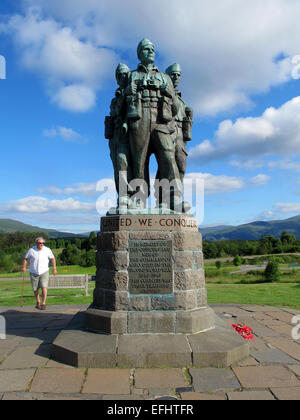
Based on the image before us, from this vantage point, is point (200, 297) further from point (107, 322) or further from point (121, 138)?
point (121, 138)

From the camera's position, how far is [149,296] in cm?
453

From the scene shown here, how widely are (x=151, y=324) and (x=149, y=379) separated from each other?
970mm

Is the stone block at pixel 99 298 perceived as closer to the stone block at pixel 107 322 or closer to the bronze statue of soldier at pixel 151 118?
the stone block at pixel 107 322

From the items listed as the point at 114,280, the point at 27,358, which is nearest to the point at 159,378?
the point at 114,280

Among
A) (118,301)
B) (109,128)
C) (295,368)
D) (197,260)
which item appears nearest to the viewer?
(295,368)

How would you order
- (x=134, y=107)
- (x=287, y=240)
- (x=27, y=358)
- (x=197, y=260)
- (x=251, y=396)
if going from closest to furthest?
(x=251, y=396), (x=27, y=358), (x=197, y=260), (x=134, y=107), (x=287, y=240)

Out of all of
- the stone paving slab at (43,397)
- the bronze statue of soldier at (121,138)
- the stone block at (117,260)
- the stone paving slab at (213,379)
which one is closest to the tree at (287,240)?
the bronze statue of soldier at (121,138)

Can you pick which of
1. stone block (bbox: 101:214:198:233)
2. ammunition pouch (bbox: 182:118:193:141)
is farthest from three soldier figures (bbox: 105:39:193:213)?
stone block (bbox: 101:214:198:233)

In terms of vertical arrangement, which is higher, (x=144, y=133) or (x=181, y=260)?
(x=144, y=133)

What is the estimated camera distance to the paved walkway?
3.10m

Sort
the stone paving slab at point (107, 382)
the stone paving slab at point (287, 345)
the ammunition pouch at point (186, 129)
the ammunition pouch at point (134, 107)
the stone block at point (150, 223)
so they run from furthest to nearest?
the ammunition pouch at point (186, 129) → the ammunition pouch at point (134, 107) → the stone block at point (150, 223) → the stone paving slab at point (287, 345) → the stone paving slab at point (107, 382)

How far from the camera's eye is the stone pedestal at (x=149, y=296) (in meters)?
4.06

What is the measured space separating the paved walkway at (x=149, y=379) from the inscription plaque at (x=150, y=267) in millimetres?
1175
